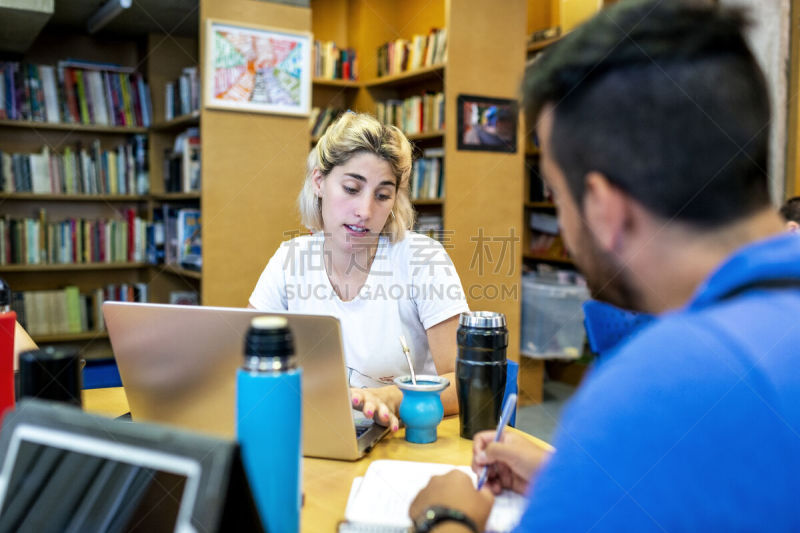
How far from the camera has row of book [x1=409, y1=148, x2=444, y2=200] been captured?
396 centimetres

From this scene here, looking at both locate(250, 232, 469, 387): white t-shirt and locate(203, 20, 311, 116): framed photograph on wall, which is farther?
locate(203, 20, 311, 116): framed photograph on wall

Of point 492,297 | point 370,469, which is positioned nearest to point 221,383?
point 370,469

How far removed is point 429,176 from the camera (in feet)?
13.2

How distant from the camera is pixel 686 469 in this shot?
1.68 feet

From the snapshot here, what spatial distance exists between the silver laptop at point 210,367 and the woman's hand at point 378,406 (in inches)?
2.3

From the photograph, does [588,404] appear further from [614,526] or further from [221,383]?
[221,383]

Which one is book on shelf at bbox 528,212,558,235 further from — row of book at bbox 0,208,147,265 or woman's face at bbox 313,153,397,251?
woman's face at bbox 313,153,397,251

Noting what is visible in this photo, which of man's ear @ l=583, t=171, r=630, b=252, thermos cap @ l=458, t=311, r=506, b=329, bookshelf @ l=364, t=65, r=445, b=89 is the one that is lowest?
thermos cap @ l=458, t=311, r=506, b=329

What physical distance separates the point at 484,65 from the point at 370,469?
10.3ft

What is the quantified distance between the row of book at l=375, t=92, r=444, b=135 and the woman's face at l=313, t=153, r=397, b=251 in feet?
6.80

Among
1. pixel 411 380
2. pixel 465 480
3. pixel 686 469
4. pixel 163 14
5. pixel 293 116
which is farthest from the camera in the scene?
pixel 163 14

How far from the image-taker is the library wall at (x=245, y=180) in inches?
128

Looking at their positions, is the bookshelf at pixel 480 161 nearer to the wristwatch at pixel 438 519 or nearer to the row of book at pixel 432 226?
the row of book at pixel 432 226

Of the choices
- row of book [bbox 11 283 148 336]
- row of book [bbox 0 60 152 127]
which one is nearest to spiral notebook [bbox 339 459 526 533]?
row of book [bbox 11 283 148 336]
